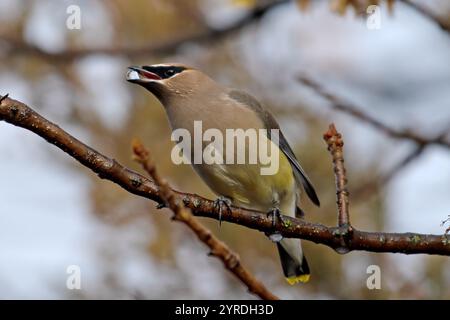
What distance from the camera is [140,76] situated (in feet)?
14.6

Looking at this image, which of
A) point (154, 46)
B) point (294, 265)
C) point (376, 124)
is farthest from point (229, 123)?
point (154, 46)

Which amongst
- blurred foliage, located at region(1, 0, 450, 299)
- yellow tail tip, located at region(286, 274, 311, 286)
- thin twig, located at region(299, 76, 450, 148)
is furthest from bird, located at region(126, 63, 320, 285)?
blurred foliage, located at region(1, 0, 450, 299)

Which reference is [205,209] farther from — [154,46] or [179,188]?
[179,188]

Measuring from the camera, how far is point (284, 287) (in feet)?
20.8

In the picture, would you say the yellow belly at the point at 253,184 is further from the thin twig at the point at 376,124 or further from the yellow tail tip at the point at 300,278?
the thin twig at the point at 376,124

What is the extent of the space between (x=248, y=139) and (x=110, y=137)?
112 inches

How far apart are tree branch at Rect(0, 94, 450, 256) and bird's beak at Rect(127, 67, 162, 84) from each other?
1.02 metres

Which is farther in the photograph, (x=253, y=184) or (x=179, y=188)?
(x=179, y=188)

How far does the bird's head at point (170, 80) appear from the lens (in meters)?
4.59

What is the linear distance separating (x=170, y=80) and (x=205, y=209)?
1.47 m

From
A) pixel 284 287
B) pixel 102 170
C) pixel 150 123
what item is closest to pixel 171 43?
pixel 150 123

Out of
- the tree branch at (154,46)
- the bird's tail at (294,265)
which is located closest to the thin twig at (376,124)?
the bird's tail at (294,265)

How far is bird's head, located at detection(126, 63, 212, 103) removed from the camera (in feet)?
15.0
